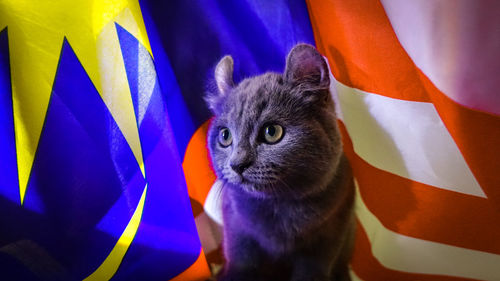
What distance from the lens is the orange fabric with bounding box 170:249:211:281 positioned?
1180mm

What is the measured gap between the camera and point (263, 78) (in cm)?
106

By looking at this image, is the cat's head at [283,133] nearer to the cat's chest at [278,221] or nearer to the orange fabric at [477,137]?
the cat's chest at [278,221]

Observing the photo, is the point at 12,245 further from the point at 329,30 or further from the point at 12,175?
the point at 329,30

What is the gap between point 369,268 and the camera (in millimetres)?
1382

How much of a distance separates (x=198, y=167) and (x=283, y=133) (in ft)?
1.80

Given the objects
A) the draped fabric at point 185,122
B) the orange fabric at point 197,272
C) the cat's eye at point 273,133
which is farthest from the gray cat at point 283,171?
the draped fabric at point 185,122

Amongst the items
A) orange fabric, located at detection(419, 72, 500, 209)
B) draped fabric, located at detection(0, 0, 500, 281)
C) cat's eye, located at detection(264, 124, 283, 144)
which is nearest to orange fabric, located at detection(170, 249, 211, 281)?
draped fabric, located at detection(0, 0, 500, 281)

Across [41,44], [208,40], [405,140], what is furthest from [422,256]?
[41,44]

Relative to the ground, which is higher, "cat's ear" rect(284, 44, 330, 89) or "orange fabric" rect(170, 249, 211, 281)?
"cat's ear" rect(284, 44, 330, 89)

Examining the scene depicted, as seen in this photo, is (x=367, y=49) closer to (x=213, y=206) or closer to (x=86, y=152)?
(x=213, y=206)

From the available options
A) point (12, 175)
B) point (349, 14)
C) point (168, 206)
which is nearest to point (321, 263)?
point (168, 206)

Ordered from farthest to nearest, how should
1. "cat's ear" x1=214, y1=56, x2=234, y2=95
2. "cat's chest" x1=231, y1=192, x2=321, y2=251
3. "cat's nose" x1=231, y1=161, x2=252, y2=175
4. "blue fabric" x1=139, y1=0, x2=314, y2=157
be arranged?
"blue fabric" x1=139, y1=0, x2=314, y2=157, "cat's ear" x1=214, y1=56, x2=234, y2=95, "cat's chest" x1=231, y1=192, x2=321, y2=251, "cat's nose" x1=231, y1=161, x2=252, y2=175

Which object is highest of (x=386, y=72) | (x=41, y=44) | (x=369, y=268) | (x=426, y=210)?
(x=41, y=44)

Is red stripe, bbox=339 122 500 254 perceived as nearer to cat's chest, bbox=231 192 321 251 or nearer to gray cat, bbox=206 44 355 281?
gray cat, bbox=206 44 355 281
